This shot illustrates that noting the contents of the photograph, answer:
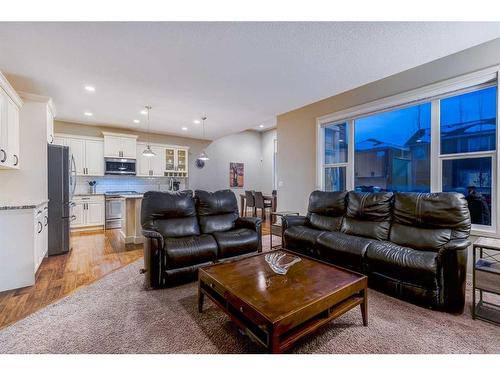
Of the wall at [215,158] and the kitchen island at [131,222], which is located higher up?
the wall at [215,158]

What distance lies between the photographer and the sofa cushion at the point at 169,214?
300 cm

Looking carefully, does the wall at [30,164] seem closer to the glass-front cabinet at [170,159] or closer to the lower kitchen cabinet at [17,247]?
the lower kitchen cabinet at [17,247]

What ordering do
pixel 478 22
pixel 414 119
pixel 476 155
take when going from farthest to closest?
pixel 414 119 → pixel 476 155 → pixel 478 22

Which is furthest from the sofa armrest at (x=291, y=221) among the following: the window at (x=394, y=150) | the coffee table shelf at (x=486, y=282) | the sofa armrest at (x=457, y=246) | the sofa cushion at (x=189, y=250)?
the coffee table shelf at (x=486, y=282)

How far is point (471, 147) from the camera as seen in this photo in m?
2.93

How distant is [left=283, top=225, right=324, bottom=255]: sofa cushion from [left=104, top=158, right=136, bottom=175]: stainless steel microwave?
15.4 feet

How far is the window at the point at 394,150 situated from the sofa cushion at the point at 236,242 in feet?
7.44

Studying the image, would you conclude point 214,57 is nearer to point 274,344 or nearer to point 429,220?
point 274,344

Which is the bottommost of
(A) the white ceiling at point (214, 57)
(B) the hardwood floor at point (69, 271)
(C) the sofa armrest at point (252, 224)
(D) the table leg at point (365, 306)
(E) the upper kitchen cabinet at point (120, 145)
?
(B) the hardwood floor at point (69, 271)

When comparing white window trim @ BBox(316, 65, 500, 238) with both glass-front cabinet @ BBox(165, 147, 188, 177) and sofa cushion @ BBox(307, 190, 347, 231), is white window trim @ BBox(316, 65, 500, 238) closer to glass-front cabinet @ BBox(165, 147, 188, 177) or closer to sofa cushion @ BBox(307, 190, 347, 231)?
sofa cushion @ BBox(307, 190, 347, 231)
